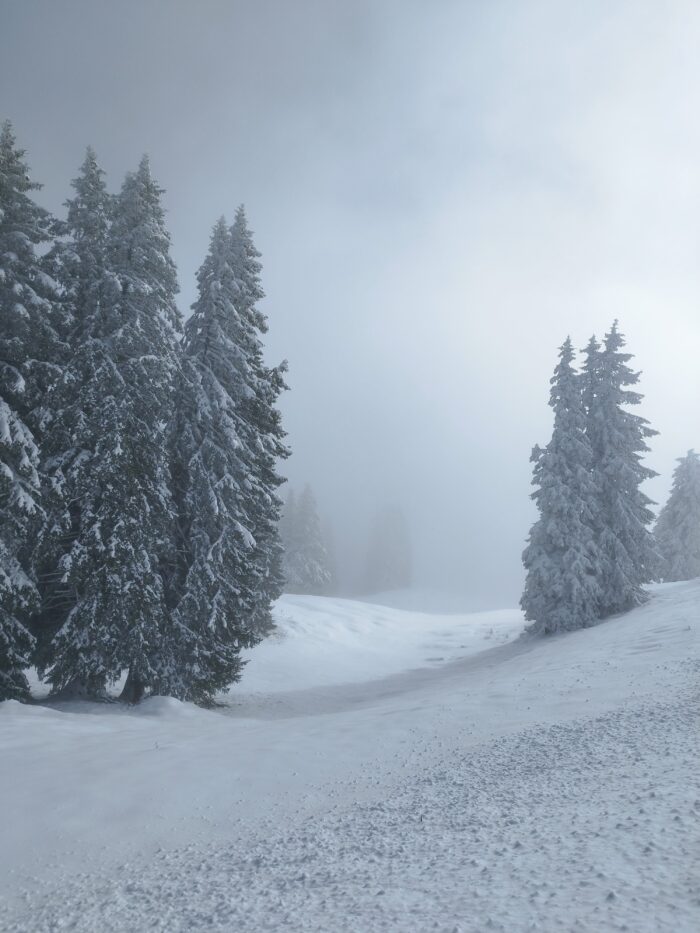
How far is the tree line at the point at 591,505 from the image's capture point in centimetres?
2409

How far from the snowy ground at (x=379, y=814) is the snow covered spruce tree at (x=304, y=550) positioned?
46120mm

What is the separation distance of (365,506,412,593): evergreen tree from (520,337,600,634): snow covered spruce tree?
196 feet

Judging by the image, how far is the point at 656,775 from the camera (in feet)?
20.1

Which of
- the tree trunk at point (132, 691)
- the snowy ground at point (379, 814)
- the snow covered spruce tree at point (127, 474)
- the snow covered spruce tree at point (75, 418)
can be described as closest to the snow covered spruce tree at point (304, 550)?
the tree trunk at point (132, 691)

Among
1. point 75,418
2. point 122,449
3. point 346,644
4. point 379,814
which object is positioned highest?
point 75,418

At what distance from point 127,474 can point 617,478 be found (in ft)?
76.2

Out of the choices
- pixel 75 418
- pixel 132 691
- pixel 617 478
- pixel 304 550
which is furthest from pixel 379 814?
pixel 304 550

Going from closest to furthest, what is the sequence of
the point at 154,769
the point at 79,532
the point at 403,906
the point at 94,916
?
the point at 403,906 → the point at 94,916 → the point at 154,769 → the point at 79,532

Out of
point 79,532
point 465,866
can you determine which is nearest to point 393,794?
point 465,866

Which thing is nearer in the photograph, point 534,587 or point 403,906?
point 403,906

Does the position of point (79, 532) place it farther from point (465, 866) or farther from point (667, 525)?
point (667, 525)

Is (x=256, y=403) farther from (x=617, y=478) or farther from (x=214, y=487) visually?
(x=617, y=478)

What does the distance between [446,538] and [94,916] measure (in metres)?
152

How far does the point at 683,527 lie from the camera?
38531mm
